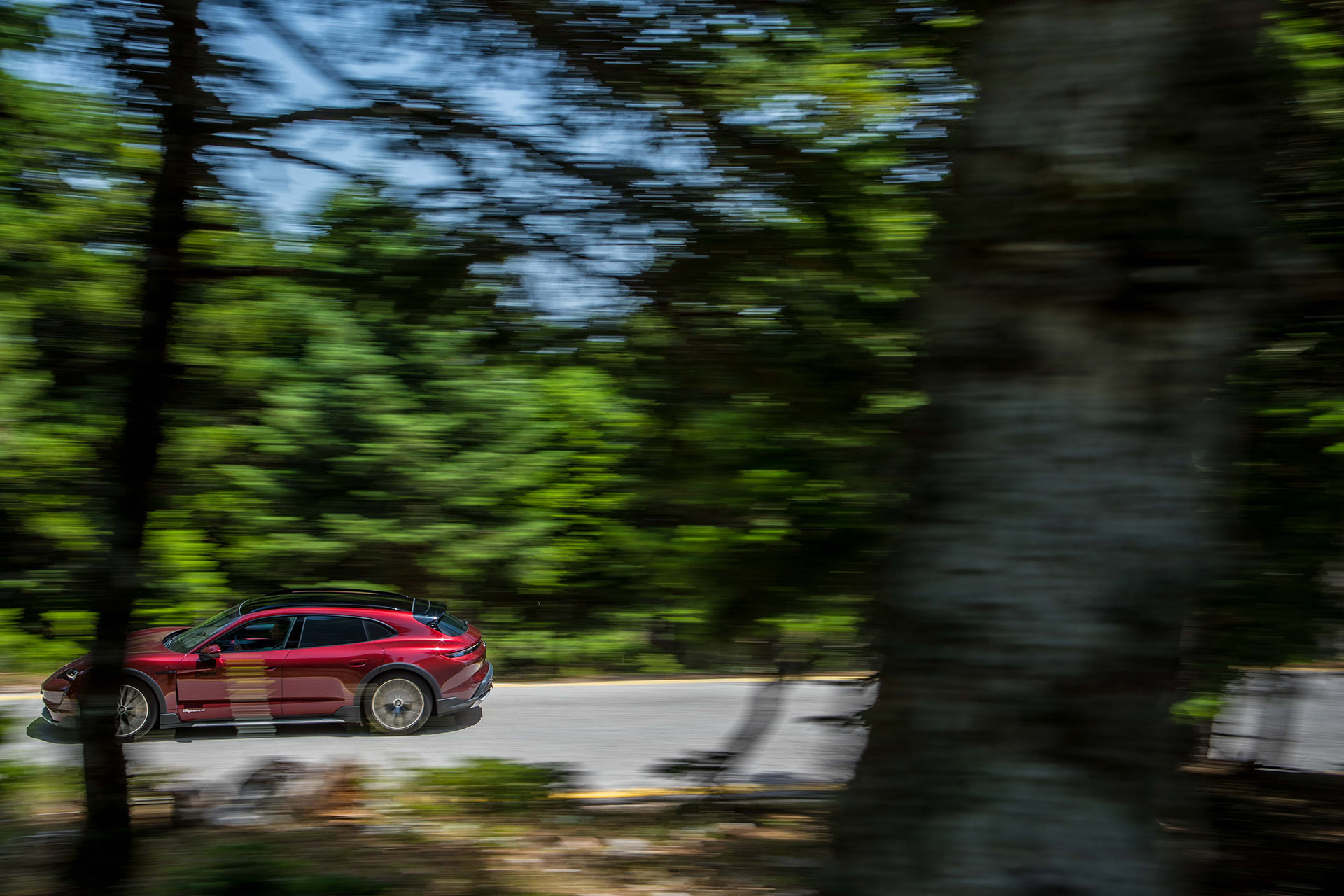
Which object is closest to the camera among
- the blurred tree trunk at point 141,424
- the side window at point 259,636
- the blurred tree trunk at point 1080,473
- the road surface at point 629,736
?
the blurred tree trunk at point 1080,473

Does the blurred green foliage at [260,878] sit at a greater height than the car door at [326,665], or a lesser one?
greater

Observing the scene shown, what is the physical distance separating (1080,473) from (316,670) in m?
9.12

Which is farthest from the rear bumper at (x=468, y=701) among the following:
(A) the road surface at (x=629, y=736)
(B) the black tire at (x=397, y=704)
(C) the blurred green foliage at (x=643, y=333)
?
(C) the blurred green foliage at (x=643, y=333)

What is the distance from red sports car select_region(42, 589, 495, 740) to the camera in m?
9.26

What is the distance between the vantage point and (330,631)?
9.58 meters

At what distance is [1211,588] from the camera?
10.6 feet

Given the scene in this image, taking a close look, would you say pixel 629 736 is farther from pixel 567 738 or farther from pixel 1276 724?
pixel 1276 724

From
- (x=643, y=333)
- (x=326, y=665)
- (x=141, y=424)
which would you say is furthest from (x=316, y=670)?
(x=643, y=333)

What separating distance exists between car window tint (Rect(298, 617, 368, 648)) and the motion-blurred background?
403cm

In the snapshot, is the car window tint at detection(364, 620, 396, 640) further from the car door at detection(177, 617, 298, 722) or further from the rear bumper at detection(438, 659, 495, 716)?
the rear bumper at detection(438, 659, 495, 716)

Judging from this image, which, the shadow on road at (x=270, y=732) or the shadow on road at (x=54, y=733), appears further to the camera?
the shadow on road at (x=270, y=732)

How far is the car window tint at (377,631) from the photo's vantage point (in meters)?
9.65

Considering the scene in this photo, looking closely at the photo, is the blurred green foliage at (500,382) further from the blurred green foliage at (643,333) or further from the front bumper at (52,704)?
the front bumper at (52,704)

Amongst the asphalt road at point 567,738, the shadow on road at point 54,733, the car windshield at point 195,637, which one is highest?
the shadow on road at point 54,733
